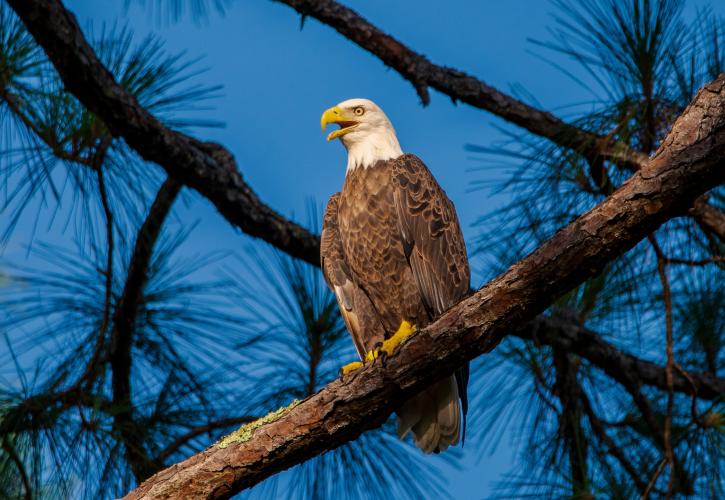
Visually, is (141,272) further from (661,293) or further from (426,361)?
(661,293)

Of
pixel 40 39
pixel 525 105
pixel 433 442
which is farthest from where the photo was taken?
pixel 525 105

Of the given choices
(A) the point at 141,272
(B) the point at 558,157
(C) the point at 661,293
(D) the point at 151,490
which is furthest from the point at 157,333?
(C) the point at 661,293

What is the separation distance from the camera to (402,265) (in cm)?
368

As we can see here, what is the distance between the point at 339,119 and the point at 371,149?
259 mm

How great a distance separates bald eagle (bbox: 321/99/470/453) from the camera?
11.7 ft

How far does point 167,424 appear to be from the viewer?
4.21m

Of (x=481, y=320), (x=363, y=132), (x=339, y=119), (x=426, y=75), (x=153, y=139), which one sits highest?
(x=426, y=75)

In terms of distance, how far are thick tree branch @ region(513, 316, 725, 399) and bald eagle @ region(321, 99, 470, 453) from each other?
0.76m

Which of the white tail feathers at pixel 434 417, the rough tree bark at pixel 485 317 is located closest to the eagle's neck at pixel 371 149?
the white tail feathers at pixel 434 417

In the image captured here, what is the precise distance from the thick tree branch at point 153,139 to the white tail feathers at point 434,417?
1165mm

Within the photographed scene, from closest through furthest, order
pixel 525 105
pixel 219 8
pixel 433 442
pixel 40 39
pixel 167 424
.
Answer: pixel 433 442 → pixel 40 39 → pixel 167 424 → pixel 525 105 → pixel 219 8

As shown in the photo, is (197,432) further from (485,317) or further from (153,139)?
(485,317)

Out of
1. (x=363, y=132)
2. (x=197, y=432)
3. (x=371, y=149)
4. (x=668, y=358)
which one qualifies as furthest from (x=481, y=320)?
(x=197, y=432)

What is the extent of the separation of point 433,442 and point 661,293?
1.54 metres
